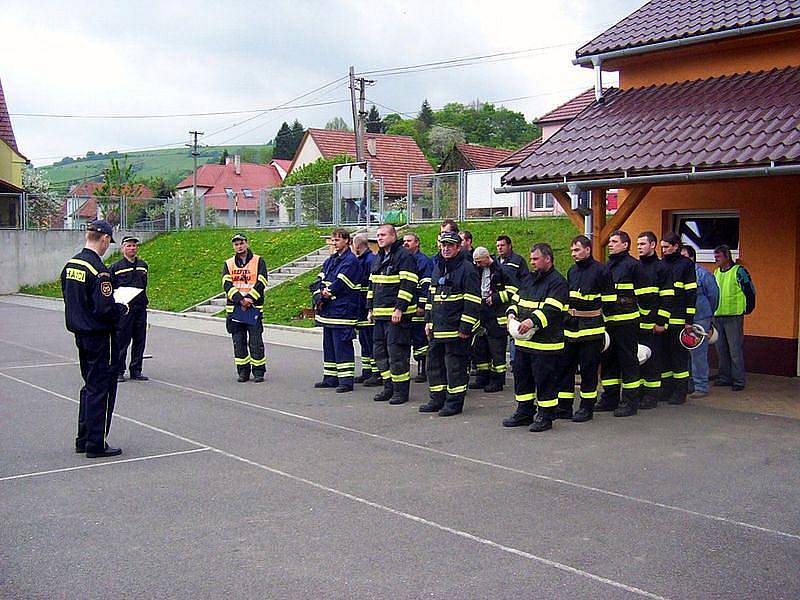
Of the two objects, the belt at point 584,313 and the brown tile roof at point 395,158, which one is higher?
the brown tile roof at point 395,158

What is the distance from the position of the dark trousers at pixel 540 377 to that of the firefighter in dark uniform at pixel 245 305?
4405 mm

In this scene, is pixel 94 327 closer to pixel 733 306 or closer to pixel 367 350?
pixel 367 350

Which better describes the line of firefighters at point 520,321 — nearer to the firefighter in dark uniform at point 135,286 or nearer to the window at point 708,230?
the firefighter in dark uniform at point 135,286

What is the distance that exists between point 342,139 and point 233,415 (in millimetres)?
65148

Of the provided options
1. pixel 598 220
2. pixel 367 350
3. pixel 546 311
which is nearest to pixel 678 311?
pixel 598 220

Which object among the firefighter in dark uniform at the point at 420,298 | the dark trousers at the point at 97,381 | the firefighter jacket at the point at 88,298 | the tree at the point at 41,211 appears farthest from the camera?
the tree at the point at 41,211

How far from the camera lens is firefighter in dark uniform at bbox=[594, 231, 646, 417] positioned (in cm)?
992

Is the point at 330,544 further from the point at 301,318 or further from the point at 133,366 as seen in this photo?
the point at 301,318

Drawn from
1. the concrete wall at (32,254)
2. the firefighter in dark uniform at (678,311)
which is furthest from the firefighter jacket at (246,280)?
the concrete wall at (32,254)

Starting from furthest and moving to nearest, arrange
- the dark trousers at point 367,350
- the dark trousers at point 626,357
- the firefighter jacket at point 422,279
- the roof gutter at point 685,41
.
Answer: the dark trousers at point 367,350, the roof gutter at point 685,41, the firefighter jacket at point 422,279, the dark trousers at point 626,357

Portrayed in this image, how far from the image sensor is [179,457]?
8.16 metres

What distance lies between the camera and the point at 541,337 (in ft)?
29.8

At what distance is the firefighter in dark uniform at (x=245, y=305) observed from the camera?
12336 mm

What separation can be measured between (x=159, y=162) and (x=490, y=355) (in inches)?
6324
